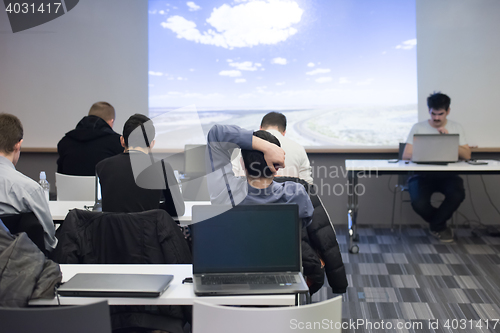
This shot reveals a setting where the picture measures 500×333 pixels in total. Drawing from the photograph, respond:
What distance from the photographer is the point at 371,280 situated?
3.12 metres

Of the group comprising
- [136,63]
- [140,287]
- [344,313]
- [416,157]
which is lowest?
[344,313]

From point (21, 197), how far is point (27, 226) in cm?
14

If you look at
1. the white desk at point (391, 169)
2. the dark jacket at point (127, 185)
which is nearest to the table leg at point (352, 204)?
the white desk at point (391, 169)

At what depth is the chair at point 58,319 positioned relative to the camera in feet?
3.35

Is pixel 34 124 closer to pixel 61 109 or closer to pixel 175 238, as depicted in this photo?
pixel 61 109

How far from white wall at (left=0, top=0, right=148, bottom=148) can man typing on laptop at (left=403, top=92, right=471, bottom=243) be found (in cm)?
314

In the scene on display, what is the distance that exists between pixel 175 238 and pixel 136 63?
3.77 m

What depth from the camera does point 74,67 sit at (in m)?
5.04

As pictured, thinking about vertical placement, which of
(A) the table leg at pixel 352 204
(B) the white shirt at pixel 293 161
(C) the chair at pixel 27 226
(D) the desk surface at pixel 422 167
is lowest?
(A) the table leg at pixel 352 204

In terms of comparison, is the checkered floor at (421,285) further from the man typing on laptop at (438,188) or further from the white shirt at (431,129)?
the white shirt at (431,129)

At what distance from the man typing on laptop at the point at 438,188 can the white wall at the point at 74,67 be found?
3136mm

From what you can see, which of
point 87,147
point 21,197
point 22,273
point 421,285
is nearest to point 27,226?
point 21,197

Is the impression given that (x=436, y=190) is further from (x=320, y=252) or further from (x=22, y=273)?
(x=22, y=273)

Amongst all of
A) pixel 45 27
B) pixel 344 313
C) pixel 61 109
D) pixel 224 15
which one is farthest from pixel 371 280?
pixel 45 27
